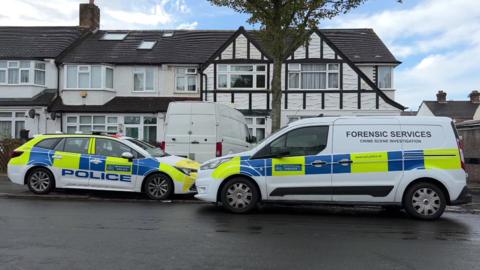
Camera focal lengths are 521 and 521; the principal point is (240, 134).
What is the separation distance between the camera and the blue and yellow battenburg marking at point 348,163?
9.55m

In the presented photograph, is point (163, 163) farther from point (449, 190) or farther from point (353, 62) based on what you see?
point (353, 62)

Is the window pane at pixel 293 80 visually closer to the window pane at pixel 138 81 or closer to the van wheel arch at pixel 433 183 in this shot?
the window pane at pixel 138 81

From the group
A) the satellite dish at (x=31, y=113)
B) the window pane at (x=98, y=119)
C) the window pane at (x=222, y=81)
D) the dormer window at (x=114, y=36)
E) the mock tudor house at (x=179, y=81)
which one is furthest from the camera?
the dormer window at (x=114, y=36)

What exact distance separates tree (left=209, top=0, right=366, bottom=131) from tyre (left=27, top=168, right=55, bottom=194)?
6858 millimetres

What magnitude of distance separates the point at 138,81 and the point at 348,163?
20496mm

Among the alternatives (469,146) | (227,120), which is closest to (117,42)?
(227,120)

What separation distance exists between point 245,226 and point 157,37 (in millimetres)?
24011

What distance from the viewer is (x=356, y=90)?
26.2 meters

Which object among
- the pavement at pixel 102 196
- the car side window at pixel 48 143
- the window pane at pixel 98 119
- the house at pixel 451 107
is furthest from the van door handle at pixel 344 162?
the house at pixel 451 107

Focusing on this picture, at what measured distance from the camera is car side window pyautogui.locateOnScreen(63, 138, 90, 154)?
12188 millimetres

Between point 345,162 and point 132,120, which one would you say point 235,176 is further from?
point 132,120

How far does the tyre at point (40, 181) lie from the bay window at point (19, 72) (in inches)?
658

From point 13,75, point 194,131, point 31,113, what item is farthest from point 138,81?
point 194,131

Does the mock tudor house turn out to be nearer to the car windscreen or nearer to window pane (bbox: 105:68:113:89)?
window pane (bbox: 105:68:113:89)
